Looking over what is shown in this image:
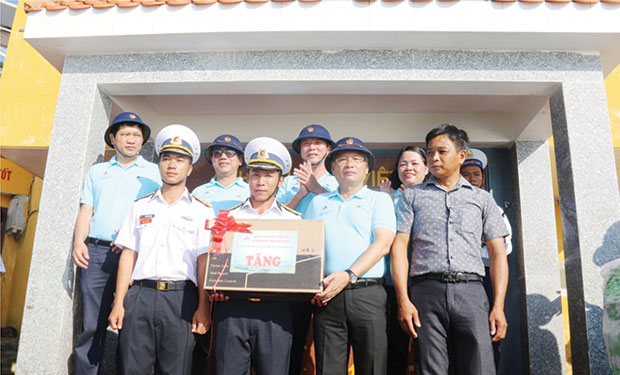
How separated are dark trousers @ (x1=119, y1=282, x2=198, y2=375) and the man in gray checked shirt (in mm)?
1392

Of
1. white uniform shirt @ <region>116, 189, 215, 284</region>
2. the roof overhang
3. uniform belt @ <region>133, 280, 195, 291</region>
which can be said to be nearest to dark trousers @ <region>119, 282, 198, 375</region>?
uniform belt @ <region>133, 280, 195, 291</region>

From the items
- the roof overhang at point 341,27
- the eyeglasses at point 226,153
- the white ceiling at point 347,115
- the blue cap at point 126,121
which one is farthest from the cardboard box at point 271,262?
the white ceiling at point 347,115

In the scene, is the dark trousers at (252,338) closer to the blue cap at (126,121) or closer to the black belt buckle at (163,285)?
the black belt buckle at (163,285)

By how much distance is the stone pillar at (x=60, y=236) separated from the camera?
3.70 m

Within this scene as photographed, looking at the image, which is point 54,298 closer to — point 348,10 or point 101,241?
point 101,241

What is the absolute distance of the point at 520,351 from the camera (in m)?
5.18

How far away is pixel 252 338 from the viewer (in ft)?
9.72

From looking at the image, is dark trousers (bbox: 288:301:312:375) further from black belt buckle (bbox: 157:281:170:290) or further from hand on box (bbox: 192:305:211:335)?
black belt buckle (bbox: 157:281:170:290)

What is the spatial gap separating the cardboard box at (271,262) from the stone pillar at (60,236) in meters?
1.61

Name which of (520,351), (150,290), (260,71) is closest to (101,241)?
(150,290)

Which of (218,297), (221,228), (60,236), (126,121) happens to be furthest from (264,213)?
(60,236)

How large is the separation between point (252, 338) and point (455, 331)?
1235mm

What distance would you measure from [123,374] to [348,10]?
10.2 ft

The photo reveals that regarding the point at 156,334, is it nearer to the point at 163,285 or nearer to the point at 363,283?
the point at 163,285
